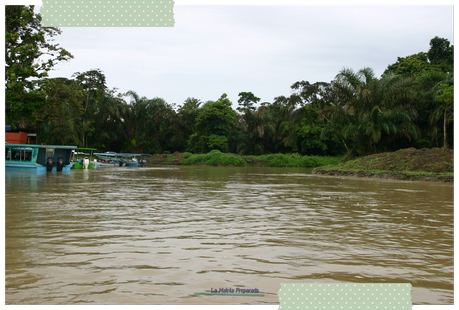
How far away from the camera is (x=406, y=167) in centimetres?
2322

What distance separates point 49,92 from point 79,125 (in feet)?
68.6

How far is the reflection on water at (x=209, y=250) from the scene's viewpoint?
3.85 metres

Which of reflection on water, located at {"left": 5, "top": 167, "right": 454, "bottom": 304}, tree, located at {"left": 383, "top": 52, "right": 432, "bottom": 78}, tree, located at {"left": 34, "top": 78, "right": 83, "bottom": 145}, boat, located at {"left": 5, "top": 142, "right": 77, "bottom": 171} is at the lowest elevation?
reflection on water, located at {"left": 5, "top": 167, "right": 454, "bottom": 304}

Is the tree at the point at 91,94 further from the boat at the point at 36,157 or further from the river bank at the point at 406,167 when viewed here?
the river bank at the point at 406,167

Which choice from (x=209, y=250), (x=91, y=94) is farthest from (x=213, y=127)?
(x=209, y=250)

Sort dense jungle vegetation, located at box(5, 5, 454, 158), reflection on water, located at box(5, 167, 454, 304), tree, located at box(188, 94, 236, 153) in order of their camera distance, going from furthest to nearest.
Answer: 1. tree, located at box(188, 94, 236, 153)
2. dense jungle vegetation, located at box(5, 5, 454, 158)
3. reflection on water, located at box(5, 167, 454, 304)

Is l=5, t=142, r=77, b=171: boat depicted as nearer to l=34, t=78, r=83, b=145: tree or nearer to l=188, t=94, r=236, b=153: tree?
l=34, t=78, r=83, b=145: tree

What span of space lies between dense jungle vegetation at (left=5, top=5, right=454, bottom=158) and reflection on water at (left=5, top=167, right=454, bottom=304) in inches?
747

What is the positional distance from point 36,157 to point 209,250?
25724 millimetres

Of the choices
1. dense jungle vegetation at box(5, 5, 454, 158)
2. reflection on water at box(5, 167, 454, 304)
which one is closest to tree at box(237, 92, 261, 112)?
dense jungle vegetation at box(5, 5, 454, 158)

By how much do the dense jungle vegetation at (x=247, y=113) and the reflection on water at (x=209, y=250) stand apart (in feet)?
62.2

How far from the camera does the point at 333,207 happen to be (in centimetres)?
998

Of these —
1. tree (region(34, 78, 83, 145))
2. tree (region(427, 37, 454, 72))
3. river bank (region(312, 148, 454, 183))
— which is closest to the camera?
river bank (region(312, 148, 454, 183))

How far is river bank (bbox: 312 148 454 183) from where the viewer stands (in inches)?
803
